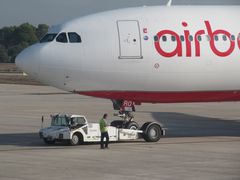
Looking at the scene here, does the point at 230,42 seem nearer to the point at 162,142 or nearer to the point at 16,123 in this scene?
the point at 162,142

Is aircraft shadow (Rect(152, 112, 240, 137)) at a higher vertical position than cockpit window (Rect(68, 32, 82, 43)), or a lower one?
Result: lower

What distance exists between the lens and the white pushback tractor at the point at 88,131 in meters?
34.0

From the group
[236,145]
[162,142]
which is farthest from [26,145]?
[236,145]

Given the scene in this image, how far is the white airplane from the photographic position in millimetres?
32844

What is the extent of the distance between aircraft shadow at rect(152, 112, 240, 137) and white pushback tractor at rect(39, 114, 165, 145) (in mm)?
4775

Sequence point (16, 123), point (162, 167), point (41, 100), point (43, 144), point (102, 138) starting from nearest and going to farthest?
point (162, 167), point (102, 138), point (43, 144), point (16, 123), point (41, 100)

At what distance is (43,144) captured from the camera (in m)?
34.8

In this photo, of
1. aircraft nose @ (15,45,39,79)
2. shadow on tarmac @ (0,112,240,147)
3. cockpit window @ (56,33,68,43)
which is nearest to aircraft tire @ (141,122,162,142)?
shadow on tarmac @ (0,112,240,147)

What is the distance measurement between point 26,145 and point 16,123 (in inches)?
536

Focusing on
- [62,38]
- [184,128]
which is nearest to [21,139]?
[62,38]

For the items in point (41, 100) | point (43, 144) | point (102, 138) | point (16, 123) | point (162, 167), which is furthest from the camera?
point (41, 100)

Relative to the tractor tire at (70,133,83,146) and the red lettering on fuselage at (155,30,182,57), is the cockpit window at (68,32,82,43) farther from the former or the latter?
the tractor tire at (70,133,83,146)

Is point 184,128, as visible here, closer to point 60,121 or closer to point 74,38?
point 60,121

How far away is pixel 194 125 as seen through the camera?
4659 cm
